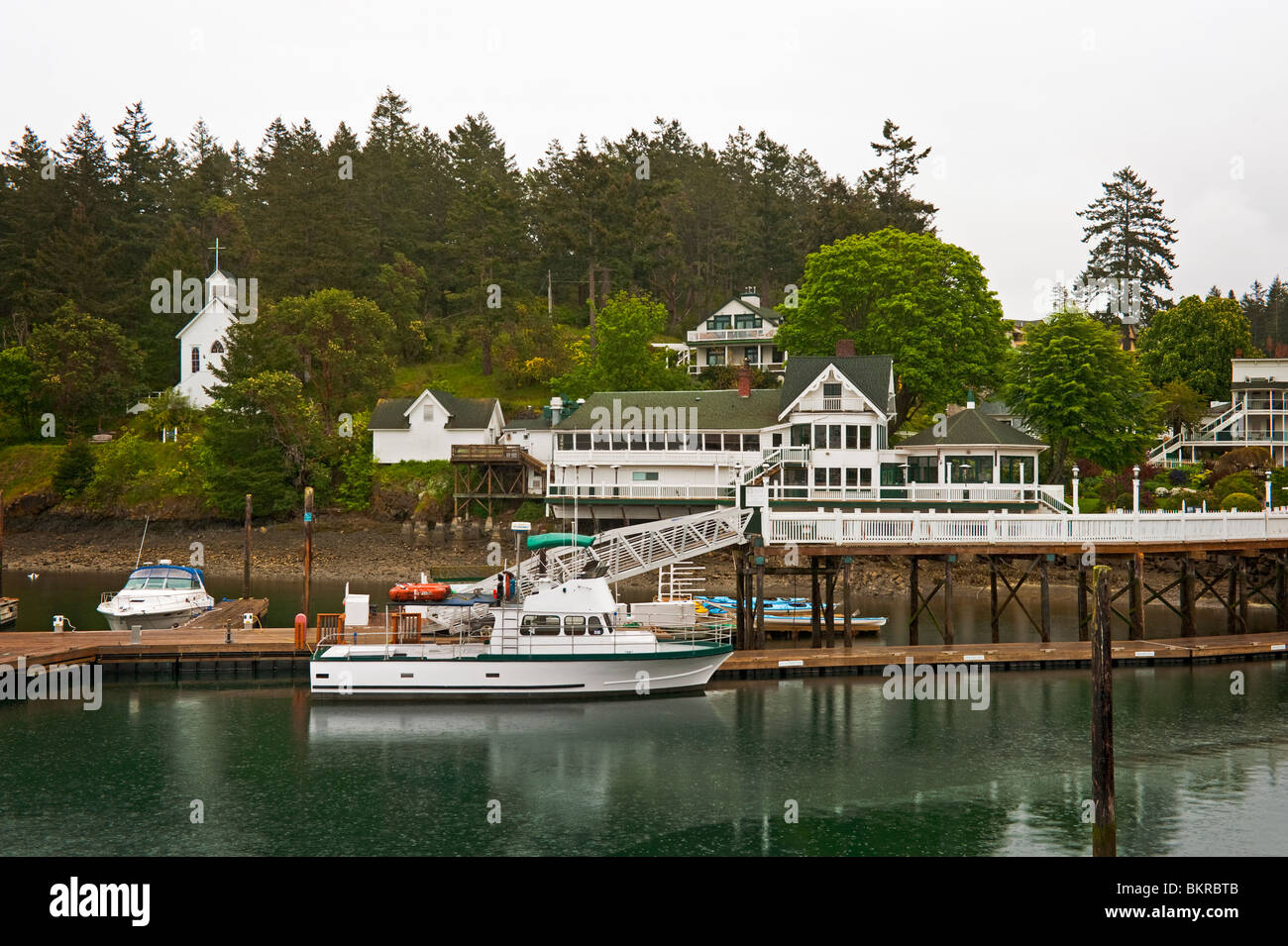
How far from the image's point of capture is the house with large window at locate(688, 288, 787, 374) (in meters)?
88.9

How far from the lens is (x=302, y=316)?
8056cm

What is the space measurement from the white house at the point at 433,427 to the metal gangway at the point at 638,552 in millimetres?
34845

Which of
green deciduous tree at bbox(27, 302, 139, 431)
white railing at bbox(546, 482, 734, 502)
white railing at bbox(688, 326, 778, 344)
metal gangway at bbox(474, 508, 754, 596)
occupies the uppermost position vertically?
white railing at bbox(688, 326, 778, 344)

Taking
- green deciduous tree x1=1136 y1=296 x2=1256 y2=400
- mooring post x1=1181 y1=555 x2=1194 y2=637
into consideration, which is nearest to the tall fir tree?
green deciduous tree x1=1136 y1=296 x2=1256 y2=400

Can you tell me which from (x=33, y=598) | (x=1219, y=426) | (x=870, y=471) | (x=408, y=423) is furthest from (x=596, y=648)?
(x=1219, y=426)

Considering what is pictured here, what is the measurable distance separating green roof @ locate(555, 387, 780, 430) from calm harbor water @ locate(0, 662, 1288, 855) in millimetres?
27907

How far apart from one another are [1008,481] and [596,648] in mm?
29801

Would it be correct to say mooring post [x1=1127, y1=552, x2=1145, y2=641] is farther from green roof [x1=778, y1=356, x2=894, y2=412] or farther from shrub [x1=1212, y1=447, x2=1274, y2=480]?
shrub [x1=1212, y1=447, x2=1274, y2=480]

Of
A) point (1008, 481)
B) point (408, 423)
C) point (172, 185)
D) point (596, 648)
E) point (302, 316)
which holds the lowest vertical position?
point (596, 648)

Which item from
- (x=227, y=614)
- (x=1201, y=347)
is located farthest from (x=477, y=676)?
(x=1201, y=347)

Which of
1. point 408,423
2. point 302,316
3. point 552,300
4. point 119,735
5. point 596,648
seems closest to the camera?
point 119,735

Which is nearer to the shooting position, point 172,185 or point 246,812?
point 246,812

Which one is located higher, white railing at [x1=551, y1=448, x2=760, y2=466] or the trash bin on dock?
white railing at [x1=551, y1=448, x2=760, y2=466]

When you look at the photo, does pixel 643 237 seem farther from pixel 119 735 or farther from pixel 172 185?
pixel 119 735
